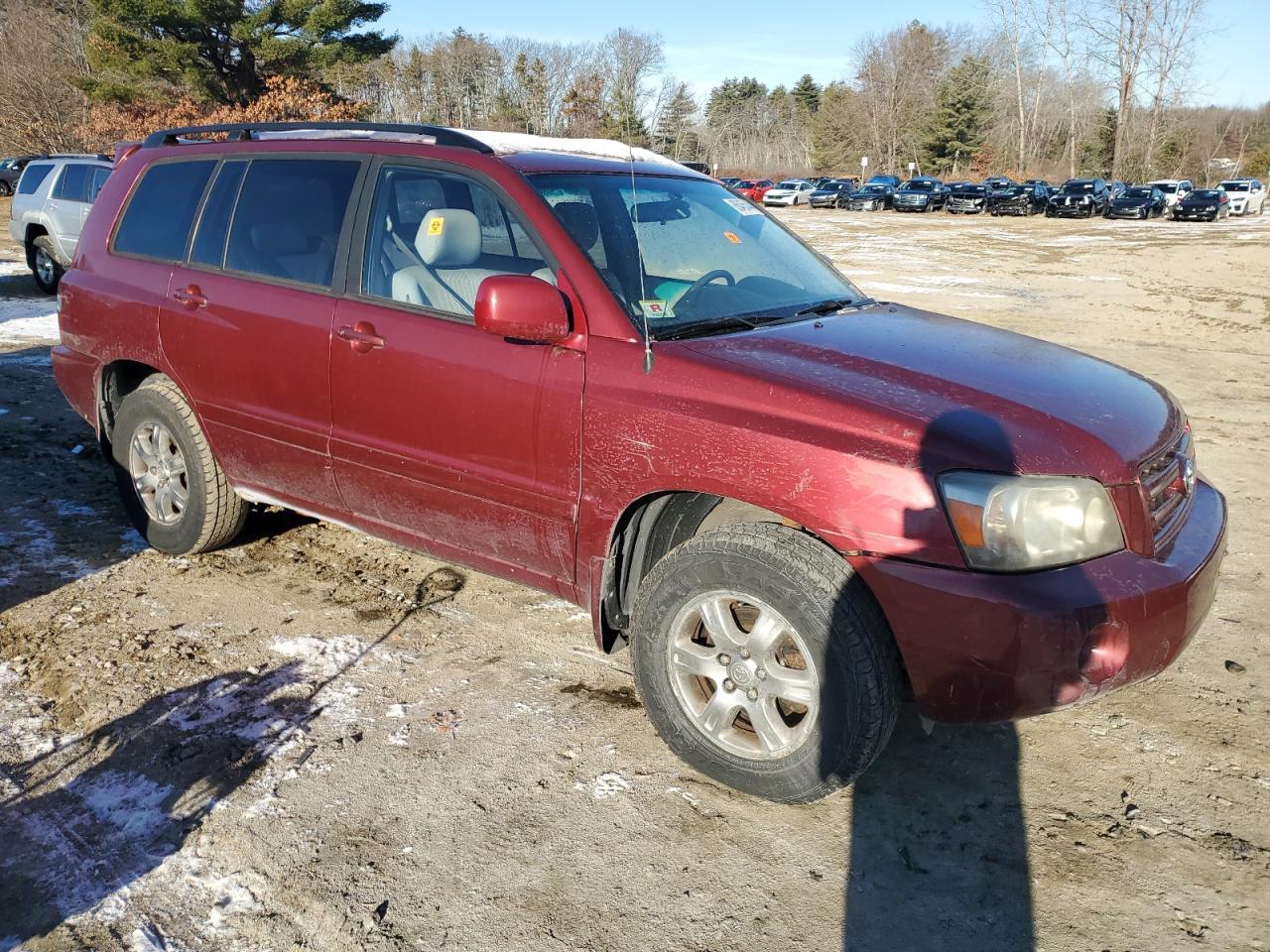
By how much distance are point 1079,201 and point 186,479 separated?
43.2 meters

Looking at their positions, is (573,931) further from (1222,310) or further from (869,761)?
(1222,310)

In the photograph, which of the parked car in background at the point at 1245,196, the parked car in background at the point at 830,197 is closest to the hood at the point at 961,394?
the parked car in background at the point at 830,197

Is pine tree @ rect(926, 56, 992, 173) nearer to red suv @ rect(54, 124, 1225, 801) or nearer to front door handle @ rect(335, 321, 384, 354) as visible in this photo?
red suv @ rect(54, 124, 1225, 801)

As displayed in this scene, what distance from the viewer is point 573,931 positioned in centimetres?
240

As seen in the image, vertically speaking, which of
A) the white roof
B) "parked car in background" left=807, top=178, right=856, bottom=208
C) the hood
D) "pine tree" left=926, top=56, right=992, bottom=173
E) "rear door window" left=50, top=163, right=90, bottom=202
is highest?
"pine tree" left=926, top=56, right=992, bottom=173

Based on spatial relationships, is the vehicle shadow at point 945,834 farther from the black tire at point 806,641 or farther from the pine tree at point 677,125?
the pine tree at point 677,125

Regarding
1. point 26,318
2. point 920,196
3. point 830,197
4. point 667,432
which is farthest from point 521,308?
point 830,197

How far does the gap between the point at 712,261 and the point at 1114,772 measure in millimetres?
2192

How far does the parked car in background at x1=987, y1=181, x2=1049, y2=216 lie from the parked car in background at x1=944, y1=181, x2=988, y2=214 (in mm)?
469

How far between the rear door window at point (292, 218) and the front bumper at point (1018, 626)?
2.43 meters

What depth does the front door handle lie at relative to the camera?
354 centimetres

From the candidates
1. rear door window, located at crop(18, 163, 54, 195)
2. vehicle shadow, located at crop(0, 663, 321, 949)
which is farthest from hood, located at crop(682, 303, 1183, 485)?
rear door window, located at crop(18, 163, 54, 195)

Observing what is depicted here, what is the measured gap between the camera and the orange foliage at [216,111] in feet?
106

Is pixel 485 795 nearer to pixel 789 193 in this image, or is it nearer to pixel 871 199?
pixel 871 199
